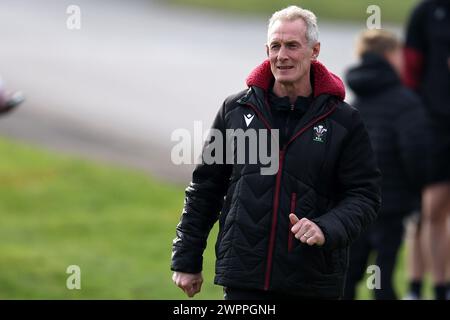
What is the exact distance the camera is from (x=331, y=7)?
27.3 m

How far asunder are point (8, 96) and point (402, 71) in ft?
11.4

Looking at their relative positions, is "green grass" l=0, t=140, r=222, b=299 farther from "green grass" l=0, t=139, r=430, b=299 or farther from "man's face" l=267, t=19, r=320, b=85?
"man's face" l=267, t=19, r=320, b=85

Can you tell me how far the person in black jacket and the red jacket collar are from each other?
2.71 metres

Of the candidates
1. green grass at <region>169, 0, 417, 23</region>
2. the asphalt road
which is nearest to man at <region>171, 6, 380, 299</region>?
the asphalt road

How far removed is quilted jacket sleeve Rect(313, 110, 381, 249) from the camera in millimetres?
5578

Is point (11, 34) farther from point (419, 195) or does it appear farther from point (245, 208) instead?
point (245, 208)

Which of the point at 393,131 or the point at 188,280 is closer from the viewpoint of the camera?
the point at 188,280

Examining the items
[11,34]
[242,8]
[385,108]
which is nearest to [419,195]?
[385,108]

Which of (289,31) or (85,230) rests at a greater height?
(85,230)

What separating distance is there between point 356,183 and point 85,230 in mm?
6552

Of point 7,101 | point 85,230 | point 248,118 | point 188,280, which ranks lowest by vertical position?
point 188,280

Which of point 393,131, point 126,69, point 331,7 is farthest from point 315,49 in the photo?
point 331,7

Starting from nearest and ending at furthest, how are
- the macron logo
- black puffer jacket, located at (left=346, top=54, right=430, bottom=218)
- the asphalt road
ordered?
the macron logo, black puffer jacket, located at (left=346, top=54, right=430, bottom=218), the asphalt road

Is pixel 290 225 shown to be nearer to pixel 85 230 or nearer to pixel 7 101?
pixel 7 101
